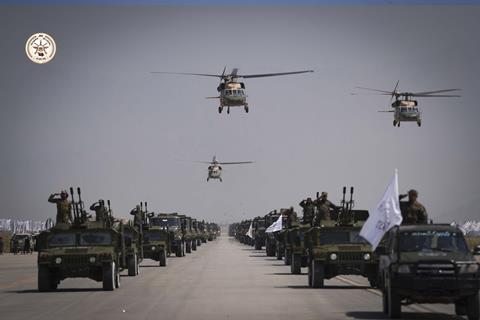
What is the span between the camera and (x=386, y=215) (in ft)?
72.4

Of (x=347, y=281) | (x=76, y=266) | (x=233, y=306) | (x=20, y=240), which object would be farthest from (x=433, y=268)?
(x=20, y=240)

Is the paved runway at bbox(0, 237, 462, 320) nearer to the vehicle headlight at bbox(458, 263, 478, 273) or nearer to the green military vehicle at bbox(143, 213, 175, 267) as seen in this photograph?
the vehicle headlight at bbox(458, 263, 478, 273)

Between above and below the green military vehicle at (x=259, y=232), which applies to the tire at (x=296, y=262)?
below

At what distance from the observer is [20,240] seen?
87.1 m

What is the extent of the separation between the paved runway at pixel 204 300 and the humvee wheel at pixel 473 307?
1.11 meters

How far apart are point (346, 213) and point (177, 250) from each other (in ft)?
98.7

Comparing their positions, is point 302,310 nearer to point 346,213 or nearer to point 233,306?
point 233,306

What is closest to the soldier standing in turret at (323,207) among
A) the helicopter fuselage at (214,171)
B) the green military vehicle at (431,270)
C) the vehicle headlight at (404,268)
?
the green military vehicle at (431,270)

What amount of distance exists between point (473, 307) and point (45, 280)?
1397 cm

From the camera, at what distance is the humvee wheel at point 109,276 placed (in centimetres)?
3062

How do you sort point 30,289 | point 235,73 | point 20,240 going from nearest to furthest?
point 30,289 < point 235,73 < point 20,240

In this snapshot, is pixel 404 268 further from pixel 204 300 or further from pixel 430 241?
pixel 204 300

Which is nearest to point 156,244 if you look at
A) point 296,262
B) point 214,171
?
point 296,262

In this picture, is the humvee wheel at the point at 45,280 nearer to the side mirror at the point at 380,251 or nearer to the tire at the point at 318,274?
the tire at the point at 318,274
